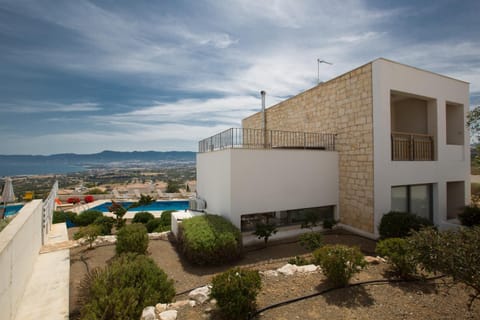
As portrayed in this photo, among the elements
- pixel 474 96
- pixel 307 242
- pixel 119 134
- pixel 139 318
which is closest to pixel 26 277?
pixel 139 318

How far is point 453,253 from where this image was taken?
305 centimetres

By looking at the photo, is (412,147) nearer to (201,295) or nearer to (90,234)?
(201,295)

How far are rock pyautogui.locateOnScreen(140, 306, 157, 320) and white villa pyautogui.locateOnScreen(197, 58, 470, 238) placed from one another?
4605mm

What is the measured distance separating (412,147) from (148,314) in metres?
11.7

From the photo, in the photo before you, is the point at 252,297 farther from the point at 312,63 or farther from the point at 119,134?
the point at 119,134

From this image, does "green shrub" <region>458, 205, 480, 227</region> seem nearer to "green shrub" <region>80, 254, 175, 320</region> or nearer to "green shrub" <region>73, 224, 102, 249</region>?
"green shrub" <region>80, 254, 175, 320</region>

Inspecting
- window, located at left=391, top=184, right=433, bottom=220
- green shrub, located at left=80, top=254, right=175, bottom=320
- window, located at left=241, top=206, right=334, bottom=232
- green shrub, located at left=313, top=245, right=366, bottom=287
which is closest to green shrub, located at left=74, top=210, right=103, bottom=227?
green shrub, located at left=80, top=254, right=175, bottom=320

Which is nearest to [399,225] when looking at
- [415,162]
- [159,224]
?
[415,162]

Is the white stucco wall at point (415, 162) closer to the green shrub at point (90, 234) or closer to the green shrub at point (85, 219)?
the green shrub at point (90, 234)

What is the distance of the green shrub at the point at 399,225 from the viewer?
7406mm

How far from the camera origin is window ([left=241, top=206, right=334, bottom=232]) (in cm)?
889

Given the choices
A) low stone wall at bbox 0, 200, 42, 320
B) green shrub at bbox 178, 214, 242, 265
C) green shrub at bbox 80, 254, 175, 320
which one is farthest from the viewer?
green shrub at bbox 178, 214, 242, 265

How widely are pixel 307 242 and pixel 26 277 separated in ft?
25.6

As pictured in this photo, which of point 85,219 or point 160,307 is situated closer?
point 160,307
